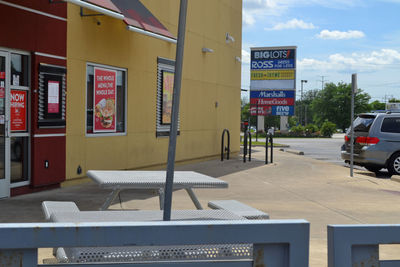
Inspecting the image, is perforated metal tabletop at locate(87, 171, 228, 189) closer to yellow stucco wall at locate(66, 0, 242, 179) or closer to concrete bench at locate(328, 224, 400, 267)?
concrete bench at locate(328, 224, 400, 267)

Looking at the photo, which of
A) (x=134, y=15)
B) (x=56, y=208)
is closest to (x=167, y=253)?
(x=56, y=208)

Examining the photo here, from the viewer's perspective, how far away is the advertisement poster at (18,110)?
9.30 meters

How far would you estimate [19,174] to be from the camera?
9.56 metres

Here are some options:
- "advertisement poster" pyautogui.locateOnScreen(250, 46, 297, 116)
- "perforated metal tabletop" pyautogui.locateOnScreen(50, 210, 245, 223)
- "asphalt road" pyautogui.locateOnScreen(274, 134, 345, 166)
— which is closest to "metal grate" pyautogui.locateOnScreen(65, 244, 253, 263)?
"perforated metal tabletop" pyautogui.locateOnScreen(50, 210, 245, 223)

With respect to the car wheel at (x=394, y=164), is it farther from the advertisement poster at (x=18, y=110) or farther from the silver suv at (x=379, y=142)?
the advertisement poster at (x=18, y=110)

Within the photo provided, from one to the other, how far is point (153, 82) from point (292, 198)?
549 cm

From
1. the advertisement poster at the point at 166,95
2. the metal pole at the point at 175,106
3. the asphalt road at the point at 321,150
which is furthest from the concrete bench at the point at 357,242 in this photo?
the asphalt road at the point at 321,150

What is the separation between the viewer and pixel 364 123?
50.8ft

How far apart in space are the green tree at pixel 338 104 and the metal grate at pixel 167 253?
3930 inches

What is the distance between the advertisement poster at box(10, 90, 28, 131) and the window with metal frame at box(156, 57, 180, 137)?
5.29m

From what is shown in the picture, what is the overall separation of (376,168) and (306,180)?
12.0 ft

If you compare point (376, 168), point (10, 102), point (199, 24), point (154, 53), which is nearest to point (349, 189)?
point (376, 168)

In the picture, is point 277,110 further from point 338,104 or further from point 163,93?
point 338,104

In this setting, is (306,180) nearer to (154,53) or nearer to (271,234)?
(154,53)
